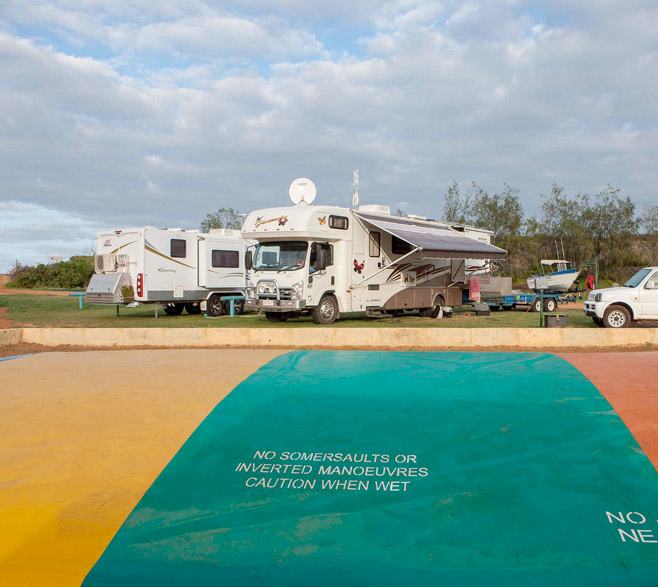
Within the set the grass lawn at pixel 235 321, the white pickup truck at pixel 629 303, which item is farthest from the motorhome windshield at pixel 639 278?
the grass lawn at pixel 235 321

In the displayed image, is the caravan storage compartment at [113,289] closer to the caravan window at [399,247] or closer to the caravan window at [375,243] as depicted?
the caravan window at [375,243]

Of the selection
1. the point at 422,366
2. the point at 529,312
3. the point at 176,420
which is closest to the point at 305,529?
the point at 176,420

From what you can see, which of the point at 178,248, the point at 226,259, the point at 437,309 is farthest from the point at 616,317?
the point at 178,248

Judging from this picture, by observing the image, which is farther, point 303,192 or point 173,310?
point 173,310

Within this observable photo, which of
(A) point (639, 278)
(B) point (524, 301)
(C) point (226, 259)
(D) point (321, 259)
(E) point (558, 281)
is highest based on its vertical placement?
(C) point (226, 259)

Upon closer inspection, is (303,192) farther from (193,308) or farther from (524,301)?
(524,301)

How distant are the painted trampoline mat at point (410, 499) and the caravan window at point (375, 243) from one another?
13.3 metres

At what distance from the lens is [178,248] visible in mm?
20312

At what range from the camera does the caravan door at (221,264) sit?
21.0 m

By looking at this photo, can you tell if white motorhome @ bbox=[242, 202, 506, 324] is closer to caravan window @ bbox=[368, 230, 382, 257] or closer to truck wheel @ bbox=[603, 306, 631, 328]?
caravan window @ bbox=[368, 230, 382, 257]

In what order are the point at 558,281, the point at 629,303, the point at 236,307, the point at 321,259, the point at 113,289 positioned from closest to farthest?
the point at 629,303
the point at 321,259
the point at 113,289
the point at 236,307
the point at 558,281

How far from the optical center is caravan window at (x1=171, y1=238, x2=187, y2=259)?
2017 centimetres

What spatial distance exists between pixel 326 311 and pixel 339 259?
1543 millimetres

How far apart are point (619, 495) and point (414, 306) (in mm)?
16518
